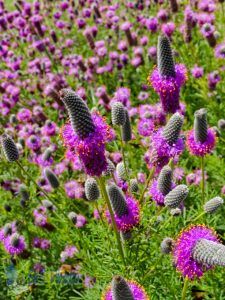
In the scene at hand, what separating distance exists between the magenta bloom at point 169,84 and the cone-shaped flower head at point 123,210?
673 millimetres

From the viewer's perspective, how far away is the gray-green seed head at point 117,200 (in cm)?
236

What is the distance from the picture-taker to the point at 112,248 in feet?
9.40

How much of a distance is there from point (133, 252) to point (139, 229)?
21 centimetres

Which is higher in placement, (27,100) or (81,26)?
(81,26)

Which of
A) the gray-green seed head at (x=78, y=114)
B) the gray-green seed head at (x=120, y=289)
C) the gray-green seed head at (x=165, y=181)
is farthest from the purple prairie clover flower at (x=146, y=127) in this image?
the gray-green seed head at (x=120, y=289)

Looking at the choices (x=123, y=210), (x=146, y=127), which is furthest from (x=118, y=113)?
(x=146, y=127)

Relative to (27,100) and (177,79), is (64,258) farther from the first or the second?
(27,100)

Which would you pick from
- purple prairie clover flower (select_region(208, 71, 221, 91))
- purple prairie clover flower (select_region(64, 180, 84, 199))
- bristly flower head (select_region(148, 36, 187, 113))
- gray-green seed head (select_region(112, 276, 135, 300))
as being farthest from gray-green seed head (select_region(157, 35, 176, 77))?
purple prairie clover flower (select_region(208, 71, 221, 91))

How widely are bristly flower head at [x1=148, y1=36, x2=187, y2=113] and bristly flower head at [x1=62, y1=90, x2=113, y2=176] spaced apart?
673mm

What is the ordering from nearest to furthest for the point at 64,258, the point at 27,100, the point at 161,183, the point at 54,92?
the point at 161,183
the point at 64,258
the point at 54,92
the point at 27,100

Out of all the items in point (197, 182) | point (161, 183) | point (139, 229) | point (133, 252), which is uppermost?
point (161, 183)

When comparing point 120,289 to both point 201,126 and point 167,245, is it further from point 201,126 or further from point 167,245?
point 201,126

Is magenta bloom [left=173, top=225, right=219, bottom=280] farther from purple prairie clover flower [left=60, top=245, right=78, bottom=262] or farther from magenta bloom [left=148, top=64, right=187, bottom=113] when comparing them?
purple prairie clover flower [left=60, top=245, right=78, bottom=262]

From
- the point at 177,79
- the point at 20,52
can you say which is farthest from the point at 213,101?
the point at 20,52
